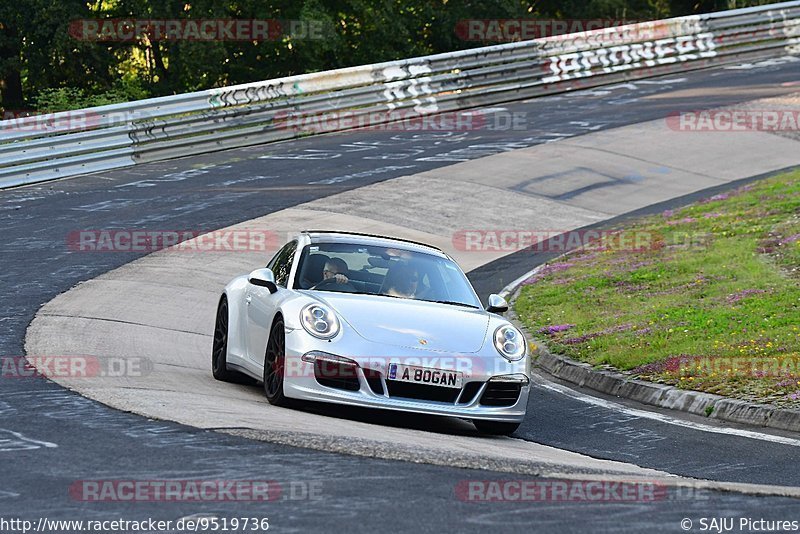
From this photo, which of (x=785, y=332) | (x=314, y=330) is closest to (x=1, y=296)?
(x=314, y=330)

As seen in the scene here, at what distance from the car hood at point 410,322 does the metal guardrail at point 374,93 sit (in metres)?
13.0

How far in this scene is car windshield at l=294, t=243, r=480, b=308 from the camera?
380 inches

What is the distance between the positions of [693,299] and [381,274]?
5.25 m

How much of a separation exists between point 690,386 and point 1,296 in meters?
7.15

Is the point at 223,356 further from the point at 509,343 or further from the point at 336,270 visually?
the point at 509,343

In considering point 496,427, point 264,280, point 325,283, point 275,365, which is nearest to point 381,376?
point 275,365

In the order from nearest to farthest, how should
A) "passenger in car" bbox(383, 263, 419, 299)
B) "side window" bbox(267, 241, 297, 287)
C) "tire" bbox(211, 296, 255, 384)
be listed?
"passenger in car" bbox(383, 263, 419, 299)
"side window" bbox(267, 241, 297, 287)
"tire" bbox(211, 296, 255, 384)

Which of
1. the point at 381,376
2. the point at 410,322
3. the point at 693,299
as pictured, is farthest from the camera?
the point at 693,299

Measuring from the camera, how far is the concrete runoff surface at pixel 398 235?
7875 millimetres

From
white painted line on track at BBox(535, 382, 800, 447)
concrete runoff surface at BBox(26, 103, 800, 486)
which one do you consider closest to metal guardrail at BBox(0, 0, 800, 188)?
concrete runoff surface at BBox(26, 103, 800, 486)

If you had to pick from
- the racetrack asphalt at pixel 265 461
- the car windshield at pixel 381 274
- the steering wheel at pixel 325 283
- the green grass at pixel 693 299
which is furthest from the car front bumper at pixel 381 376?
the green grass at pixel 693 299

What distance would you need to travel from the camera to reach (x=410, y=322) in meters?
8.80

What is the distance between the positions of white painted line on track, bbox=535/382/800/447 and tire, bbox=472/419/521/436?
1468 millimetres

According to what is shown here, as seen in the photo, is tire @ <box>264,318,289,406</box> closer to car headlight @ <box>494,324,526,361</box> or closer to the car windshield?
the car windshield
